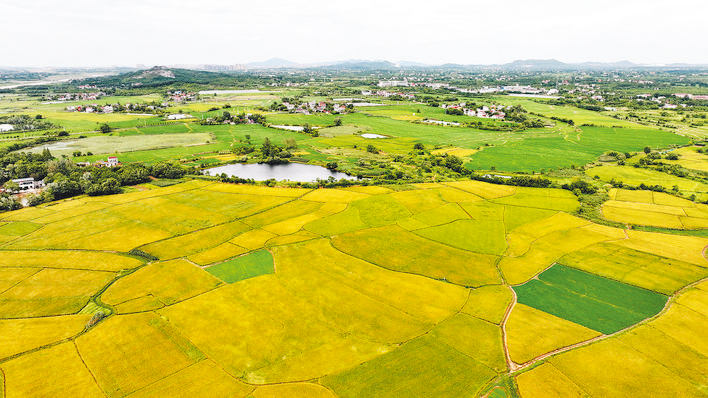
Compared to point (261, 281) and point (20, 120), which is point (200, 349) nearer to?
point (261, 281)

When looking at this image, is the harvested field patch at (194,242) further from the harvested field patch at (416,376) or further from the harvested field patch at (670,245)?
the harvested field patch at (670,245)

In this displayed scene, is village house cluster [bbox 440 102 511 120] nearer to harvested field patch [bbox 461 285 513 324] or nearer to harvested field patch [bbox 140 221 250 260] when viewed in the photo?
Result: harvested field patch [bbox 461 285 513 324]

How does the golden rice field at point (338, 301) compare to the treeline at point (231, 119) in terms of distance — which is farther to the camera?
the treeline at point (231, 119)

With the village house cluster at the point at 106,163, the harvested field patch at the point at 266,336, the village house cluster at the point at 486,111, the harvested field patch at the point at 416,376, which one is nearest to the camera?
the harvested field patch at the point at 416,376

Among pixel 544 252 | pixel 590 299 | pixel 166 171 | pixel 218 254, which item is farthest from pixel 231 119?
pixel 590 299

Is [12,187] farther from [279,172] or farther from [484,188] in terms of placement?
[484,188]

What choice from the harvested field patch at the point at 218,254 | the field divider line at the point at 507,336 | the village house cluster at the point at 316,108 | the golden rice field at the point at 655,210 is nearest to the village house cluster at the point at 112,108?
the village house cluster at the point at 316,108
